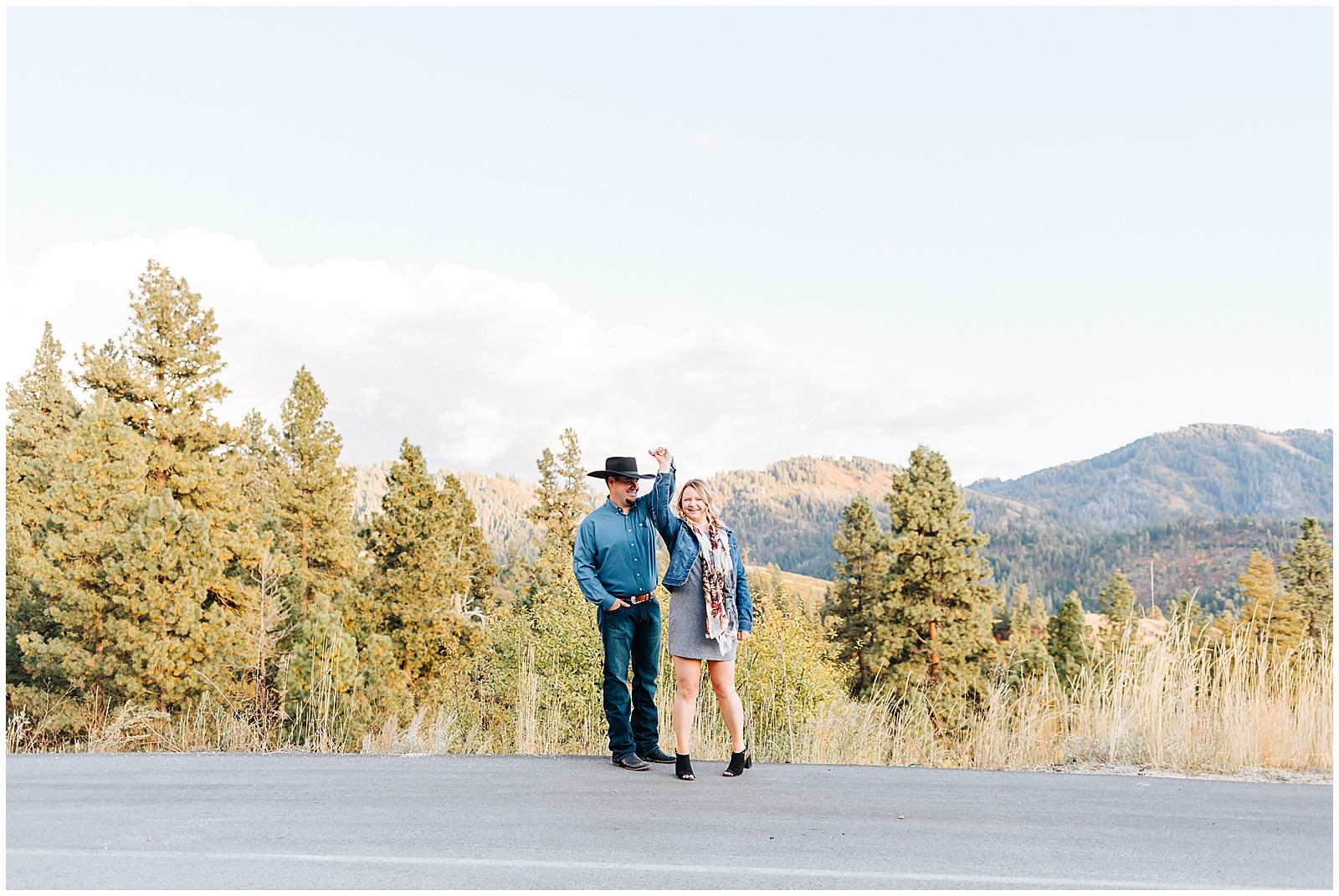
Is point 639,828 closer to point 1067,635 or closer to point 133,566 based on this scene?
point 133,566

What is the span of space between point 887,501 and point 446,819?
35291 mm

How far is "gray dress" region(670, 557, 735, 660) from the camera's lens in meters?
6.05

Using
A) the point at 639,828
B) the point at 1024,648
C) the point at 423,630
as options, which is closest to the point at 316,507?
the point at 423,630

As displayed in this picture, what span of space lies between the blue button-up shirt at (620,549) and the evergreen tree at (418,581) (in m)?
31.9

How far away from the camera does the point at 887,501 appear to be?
3838 centimetres

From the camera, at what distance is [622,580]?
6383mm

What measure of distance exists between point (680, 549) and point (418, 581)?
1367 inches

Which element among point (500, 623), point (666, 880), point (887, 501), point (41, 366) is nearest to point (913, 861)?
point (666, 880)

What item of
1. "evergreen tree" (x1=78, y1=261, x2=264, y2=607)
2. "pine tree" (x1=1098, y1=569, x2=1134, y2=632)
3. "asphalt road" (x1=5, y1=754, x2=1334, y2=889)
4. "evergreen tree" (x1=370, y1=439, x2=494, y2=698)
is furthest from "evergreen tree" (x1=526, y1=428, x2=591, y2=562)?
"asphalt road" (x1=5, y1=754, x2=1334, y2=889)

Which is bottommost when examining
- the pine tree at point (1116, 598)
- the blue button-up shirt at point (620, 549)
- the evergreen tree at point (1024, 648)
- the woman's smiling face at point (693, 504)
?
the evergreen tree at point (1024, 648)

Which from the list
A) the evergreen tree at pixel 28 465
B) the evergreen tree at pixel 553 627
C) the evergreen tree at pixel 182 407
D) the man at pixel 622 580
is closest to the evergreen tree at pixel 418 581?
the evergreen tree at pixel 553 627

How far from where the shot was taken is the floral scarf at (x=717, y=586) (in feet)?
19.7

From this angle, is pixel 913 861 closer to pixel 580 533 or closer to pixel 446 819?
pixel 446 819

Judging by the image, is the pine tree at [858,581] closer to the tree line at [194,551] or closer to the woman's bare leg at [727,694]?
the tree line at [194,551]
